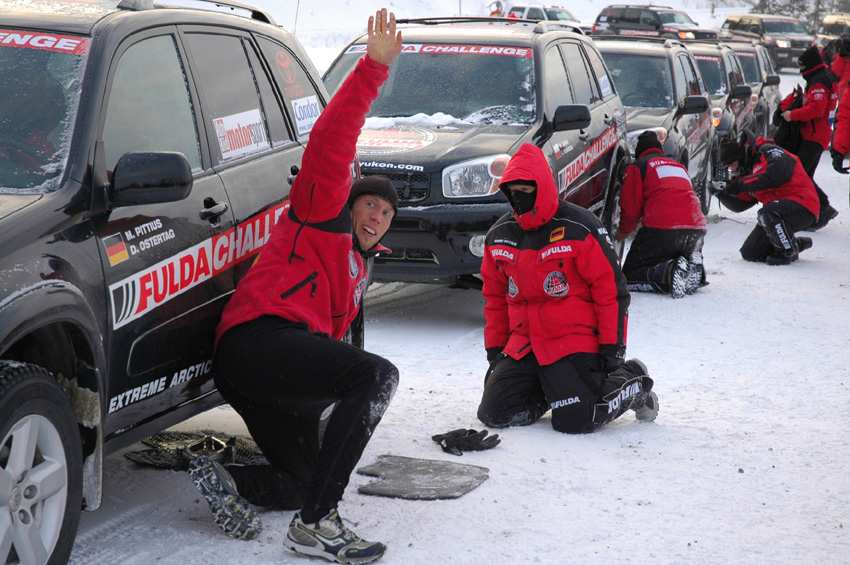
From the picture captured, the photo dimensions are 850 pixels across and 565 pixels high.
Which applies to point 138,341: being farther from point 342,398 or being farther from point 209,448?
point 209,448

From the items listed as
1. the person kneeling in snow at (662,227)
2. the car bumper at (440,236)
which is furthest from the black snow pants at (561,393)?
the person kneeling in snow at (662,227)

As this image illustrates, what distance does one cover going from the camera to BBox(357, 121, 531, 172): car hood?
8.20 metres

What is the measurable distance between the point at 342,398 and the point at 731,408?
2.97 meters

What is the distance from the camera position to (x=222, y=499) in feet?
14.5

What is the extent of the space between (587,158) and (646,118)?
3.55 meters

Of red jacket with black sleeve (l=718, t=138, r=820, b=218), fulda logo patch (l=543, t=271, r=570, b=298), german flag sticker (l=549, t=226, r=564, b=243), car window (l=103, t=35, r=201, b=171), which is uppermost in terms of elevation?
car window (l=103, t=35, r=201, b=171)

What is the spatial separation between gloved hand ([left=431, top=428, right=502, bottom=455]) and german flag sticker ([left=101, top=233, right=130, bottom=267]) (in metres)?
Answer: 2.10

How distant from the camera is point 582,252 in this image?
19.9 ft

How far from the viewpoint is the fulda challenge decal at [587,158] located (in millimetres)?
9125

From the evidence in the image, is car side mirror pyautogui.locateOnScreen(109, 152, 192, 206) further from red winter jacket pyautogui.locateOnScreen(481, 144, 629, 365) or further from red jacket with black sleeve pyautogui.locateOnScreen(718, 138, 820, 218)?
red jacket with black sleeve pyautogui.locateOnScreen(718, 138, 820, 218)

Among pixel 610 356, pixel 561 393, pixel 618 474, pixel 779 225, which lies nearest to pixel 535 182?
pixel 610 356

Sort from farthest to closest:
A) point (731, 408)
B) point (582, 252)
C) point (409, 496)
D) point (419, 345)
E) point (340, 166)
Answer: point (419, 345) < point (731, 408) < point (582, 252) < point (409, 496) < point (340, 166)

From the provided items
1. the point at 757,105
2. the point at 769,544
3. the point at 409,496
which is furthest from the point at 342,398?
the point at 757,105

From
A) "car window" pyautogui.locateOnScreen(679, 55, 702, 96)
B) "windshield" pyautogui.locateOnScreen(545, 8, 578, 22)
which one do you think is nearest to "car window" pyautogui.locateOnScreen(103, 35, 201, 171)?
"car window" pyautogui.locateOnScreen(679, 55, 702, 96)
